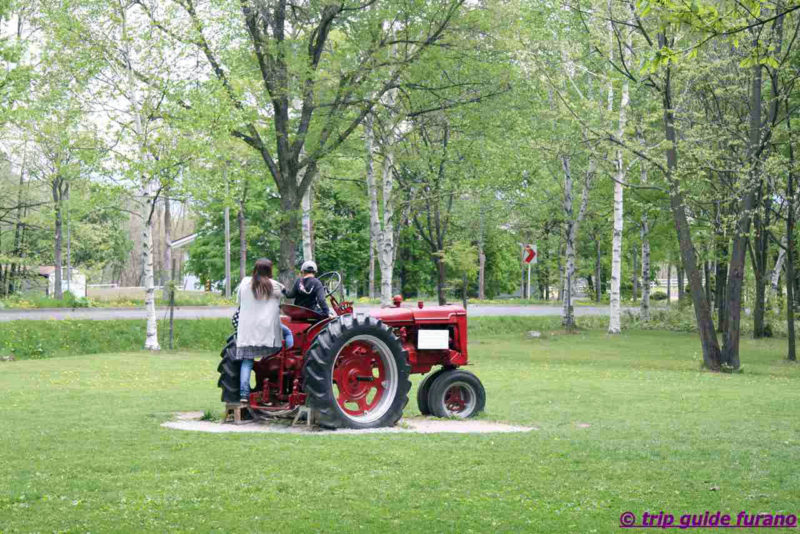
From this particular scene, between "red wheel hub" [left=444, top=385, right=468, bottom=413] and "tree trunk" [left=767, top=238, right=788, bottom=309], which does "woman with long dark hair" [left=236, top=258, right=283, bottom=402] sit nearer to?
"red wheel hub" [left=444, top=385, right=468, bottom=413]

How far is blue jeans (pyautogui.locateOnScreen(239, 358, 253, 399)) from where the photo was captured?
37.2ft

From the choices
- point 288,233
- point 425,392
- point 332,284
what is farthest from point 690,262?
point 332,284

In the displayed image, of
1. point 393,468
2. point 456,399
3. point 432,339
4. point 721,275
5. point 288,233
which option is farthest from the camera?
point 721,275

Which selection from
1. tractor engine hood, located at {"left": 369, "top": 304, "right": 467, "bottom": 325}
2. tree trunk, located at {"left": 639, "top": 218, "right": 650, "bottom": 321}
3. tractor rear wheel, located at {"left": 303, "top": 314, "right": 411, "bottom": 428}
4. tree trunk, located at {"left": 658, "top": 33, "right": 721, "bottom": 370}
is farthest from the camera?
tree trunk, located at {"left": 639, "top": 218, "right": 650, "bottom": 321}

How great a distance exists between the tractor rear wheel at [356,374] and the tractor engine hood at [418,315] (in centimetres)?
73

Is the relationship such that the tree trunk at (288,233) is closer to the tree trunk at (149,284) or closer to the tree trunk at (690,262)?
the tree trunk at (149,284)

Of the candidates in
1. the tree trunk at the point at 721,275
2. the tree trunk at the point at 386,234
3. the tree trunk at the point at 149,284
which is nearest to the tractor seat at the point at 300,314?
the tree trunk at the point at 149,284

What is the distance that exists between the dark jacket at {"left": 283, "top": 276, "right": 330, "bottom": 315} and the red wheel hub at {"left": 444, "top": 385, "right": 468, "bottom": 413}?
229 centimetres

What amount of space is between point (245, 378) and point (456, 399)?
122 inches

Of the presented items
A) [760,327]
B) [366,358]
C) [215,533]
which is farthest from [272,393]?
[760,327]

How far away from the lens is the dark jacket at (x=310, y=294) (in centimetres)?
1147

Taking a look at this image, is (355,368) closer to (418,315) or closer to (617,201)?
(418,315)

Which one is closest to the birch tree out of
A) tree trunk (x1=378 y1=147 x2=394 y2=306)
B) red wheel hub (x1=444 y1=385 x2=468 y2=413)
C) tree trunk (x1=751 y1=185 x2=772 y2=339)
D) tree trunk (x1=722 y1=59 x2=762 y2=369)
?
tree trunk (x1=751 y1=185 x2=772 y2=339)

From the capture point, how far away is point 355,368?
11.5 metres
